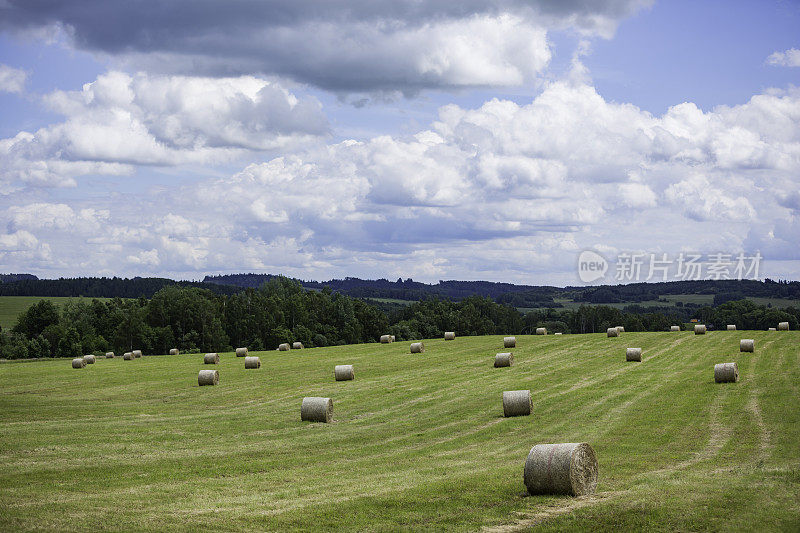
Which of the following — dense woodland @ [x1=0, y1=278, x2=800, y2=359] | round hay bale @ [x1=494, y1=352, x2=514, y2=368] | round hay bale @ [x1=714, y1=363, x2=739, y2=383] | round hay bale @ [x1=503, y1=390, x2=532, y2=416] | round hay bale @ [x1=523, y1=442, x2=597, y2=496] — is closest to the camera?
round hay bale @ [x1=523, y1=442, x2=597, y2=496]

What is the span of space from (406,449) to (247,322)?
105 metres

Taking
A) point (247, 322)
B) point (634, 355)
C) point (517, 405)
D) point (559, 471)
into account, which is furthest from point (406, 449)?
point (247, 322)

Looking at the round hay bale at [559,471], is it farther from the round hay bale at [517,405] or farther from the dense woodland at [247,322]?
the dense woodland at [247,322]

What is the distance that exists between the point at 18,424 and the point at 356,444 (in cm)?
1257

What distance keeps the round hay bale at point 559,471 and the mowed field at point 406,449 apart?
1.12ft

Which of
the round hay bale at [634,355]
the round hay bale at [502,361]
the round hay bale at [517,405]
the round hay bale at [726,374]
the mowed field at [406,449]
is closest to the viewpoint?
the mowed field at [406,449]

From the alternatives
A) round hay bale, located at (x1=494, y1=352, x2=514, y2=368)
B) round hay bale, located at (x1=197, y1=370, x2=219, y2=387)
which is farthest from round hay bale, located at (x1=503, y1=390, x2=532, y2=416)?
round hay bale, located at (x1=197, y1=370, x2=219, y2=387)

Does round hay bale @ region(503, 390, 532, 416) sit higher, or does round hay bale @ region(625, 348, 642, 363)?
round hay bale @ region(625, 348, 642, 363)

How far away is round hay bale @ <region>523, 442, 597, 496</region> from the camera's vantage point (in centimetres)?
1580

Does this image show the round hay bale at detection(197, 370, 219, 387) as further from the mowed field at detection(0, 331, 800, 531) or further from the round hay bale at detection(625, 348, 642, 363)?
the round hay bale at detection(625, 348, 642, 363)

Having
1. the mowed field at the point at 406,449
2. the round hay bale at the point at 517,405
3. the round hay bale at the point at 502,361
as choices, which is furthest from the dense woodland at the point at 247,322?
the round hay bale at the point at 517,405

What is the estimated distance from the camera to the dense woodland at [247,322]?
110713mm

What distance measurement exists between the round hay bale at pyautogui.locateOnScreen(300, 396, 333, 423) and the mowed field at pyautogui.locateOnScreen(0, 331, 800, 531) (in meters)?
0.55

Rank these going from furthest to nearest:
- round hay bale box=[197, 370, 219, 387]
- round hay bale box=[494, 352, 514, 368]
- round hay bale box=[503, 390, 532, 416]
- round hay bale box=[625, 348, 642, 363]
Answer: round hay bale box=[494, 352, 514, 368]
round hay bale box=[625, 348, 642, 363]
round hay bale box=[197, 370, 219, 387]
round hay bale box=[503, 390, 532, 416]
